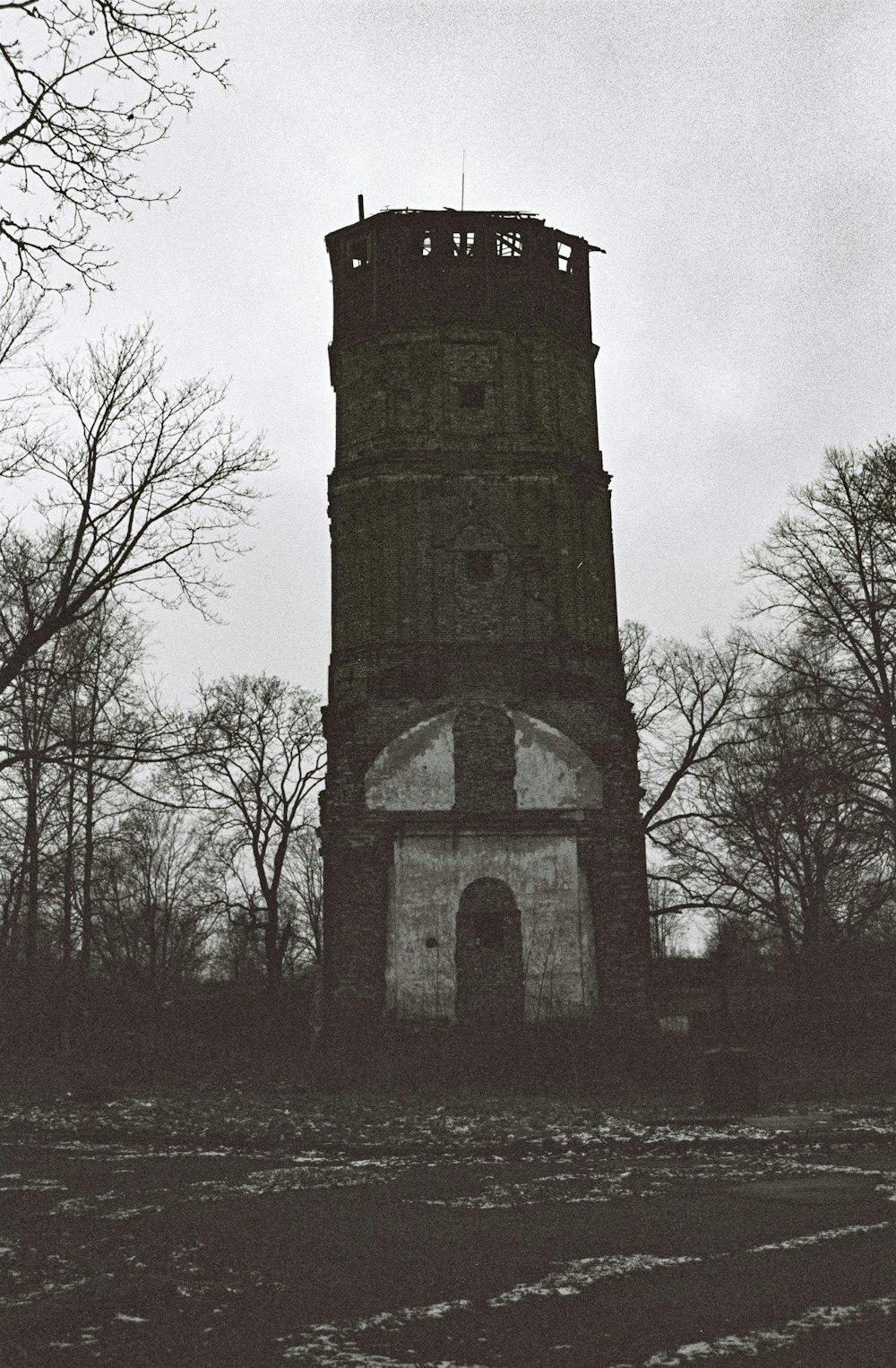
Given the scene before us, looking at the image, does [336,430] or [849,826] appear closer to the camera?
[849,826]

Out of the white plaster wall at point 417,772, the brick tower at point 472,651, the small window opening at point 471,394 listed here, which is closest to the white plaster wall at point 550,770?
the brick tower at point 472,651

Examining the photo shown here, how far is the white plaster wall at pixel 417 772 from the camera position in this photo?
877 inches

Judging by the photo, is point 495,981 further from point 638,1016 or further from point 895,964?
point 895,964

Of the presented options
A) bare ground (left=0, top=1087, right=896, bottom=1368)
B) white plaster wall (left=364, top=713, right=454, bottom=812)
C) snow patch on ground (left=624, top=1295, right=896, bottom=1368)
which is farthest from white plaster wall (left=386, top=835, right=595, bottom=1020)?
snow patch on ground (left=624, top=1295, right=896, bottom=1368)

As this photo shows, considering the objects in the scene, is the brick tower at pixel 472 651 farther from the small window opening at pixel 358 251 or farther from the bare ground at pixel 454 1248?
the bare ground at pixel 454 1248

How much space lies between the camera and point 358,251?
26312mm

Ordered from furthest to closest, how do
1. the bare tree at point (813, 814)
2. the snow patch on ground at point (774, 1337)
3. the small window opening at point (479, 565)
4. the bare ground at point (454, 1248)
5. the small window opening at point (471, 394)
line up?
the small window opening at point (471, 394), the small window opening at point (479, 565), the bare tree at point (813, 814), the bare ground at point (454, 1248), the snow patch on ground at point (774, 1337)

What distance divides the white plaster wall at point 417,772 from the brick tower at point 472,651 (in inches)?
1.4

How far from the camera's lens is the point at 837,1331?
16.9ft

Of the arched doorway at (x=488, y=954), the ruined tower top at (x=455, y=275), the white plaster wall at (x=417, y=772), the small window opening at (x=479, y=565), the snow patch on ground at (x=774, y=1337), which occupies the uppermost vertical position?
the ruined tower top at (x=455, y=275)

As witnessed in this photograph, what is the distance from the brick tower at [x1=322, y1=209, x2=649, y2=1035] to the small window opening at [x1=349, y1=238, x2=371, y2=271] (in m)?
0.05

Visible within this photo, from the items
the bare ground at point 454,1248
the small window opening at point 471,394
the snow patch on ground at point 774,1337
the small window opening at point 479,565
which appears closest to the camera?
the snow patch on ground at point 774,1337

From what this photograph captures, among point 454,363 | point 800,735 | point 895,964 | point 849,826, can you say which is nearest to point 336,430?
point 454,363

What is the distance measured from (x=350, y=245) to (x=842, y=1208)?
73.6ft
